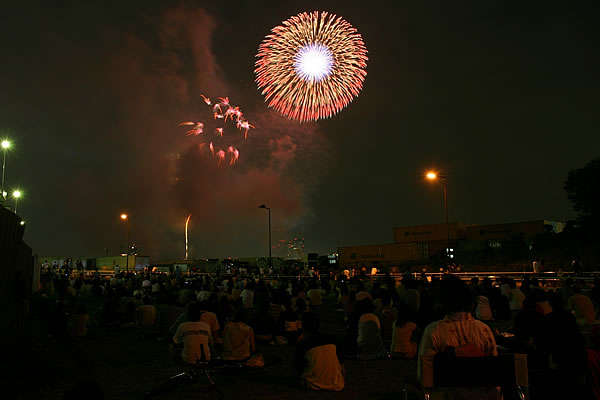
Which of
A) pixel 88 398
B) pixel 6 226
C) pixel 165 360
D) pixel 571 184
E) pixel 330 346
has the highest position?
pixel 571 184

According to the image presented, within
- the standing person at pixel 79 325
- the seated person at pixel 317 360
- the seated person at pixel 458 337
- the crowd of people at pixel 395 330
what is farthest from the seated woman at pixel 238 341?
the standing person at pixel 79 325

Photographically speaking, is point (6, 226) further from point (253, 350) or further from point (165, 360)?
point (253, 350)

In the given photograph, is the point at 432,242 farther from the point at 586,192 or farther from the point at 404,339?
the point at 404,339

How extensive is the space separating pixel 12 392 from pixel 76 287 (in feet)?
76.6

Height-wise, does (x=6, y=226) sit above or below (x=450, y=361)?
above

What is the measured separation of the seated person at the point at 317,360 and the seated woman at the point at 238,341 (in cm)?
164

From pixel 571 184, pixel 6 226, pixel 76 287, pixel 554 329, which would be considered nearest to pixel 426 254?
pixel 571 184

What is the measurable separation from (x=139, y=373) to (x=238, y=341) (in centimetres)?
258

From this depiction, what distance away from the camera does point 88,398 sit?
287 centimetres

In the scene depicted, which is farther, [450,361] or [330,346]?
[330,346]

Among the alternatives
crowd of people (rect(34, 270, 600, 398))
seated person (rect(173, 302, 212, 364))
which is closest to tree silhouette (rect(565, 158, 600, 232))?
crowd of people (rect(34, 270, 600, 398))

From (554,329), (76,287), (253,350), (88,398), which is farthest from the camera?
(76,287)

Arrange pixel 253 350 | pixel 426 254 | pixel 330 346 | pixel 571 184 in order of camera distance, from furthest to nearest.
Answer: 1. pixel 426 254
2. pixel 571 184
3. pixel 253 350
4. pixel 330 346

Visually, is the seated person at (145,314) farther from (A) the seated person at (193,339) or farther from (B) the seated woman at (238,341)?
(A) the seated person at (193,339)
